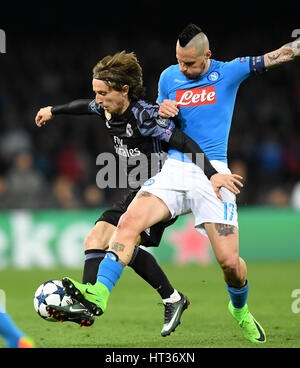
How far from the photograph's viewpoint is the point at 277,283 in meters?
9.56

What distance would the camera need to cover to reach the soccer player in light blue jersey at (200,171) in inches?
207

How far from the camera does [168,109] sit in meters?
5.42

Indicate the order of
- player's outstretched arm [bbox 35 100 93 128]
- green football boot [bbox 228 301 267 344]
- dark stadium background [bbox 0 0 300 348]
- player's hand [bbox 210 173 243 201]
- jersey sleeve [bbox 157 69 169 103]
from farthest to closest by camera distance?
dark stadium background [bbox 0 0 300 348], player's outstretched arm [bbox 35 100 93 128], jersey sleeve [bbox 157 69 169 103], green football boot [bbox 228 301 267 344], player's hand [bbox 210 173 243 201]

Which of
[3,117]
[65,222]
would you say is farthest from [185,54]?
[3,117]

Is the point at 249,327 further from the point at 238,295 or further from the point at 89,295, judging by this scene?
the point at 89,295

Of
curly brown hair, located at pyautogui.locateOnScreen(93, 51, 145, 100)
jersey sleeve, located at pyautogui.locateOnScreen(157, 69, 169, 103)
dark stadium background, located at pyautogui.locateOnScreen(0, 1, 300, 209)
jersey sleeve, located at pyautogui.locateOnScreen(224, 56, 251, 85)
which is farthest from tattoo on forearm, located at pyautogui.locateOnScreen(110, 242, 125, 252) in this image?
dark stadium background, located at pyautogui.locateOnScreen(0, 1, 300, 209)

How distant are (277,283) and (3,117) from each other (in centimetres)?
723

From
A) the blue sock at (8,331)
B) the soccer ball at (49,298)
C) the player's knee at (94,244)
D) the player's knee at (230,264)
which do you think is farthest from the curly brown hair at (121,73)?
the blue sock at (8,331)

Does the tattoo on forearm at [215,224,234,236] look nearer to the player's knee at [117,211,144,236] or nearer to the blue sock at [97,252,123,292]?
the player's knee at [117,211,144,236]

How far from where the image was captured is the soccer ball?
483 centimetres

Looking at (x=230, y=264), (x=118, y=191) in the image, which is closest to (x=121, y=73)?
(x=230, y=264)

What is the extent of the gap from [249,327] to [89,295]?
1.54m

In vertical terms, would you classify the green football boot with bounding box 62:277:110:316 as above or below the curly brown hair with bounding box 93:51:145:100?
below

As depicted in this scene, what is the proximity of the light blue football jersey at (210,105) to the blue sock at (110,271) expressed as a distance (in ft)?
3.41
